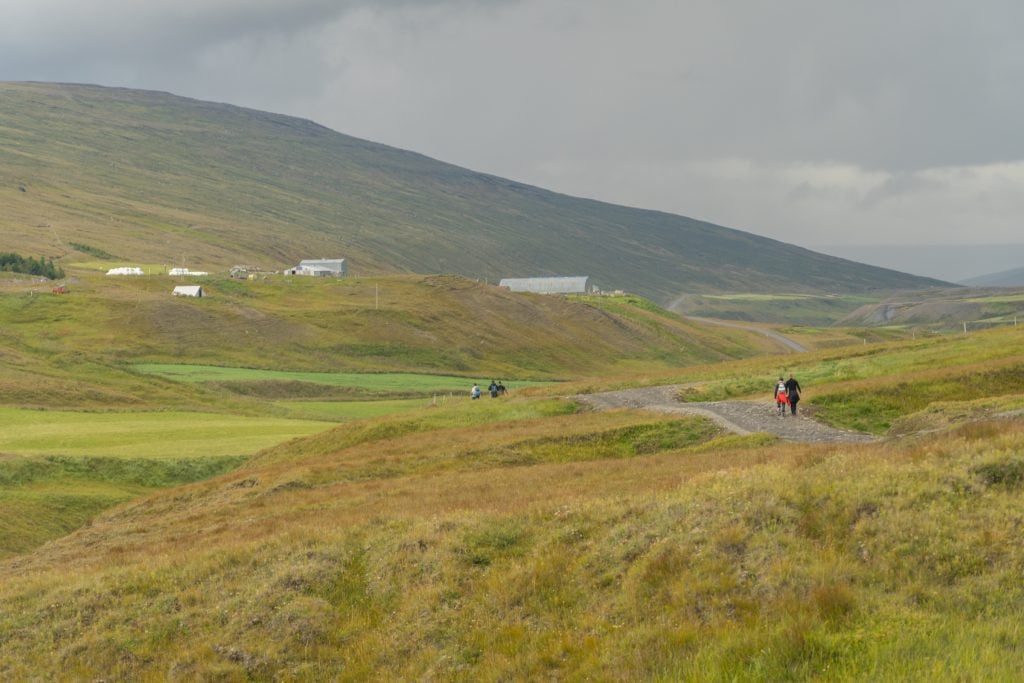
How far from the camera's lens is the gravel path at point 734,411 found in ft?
121

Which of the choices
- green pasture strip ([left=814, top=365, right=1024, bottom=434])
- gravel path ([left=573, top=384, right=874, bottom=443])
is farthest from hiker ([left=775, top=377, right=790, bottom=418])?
green pasture strip ([left=814, top=365, right=1024, bottom=434])

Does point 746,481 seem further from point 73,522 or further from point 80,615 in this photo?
point 73,522

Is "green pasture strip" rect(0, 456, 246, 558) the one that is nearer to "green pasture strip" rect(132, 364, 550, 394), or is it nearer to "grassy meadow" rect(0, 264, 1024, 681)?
"grassy meadow" rect(0, 264, 1024, 681)

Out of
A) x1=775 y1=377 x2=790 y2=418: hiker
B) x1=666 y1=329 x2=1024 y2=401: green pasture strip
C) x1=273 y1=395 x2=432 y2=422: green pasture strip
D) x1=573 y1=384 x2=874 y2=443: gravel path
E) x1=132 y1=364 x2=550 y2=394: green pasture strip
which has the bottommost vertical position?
x1=273 y1=395 x2=432 y2=422: green pasture strip

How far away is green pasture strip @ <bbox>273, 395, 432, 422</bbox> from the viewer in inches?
3366

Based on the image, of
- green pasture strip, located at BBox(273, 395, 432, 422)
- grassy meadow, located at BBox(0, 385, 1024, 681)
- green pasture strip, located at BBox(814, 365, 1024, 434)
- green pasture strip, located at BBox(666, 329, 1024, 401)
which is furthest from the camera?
green pasture strip, located at BBox(273, 395, 432, 422)

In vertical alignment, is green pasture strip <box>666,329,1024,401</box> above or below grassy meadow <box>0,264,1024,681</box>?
above

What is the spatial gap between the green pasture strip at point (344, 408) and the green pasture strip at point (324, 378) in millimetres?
10677

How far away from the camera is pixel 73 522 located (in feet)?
138

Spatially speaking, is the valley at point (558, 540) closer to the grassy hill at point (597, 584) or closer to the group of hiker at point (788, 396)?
the grassy hill at point (597, 584)

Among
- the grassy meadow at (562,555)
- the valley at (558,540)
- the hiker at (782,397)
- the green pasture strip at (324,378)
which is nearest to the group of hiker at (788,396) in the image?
the hiker at (782,397)

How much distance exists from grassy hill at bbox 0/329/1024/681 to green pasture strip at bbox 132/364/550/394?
3301 inches

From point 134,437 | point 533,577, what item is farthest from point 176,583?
point 134,437

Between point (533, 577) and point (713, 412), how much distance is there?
2960 centimetres
